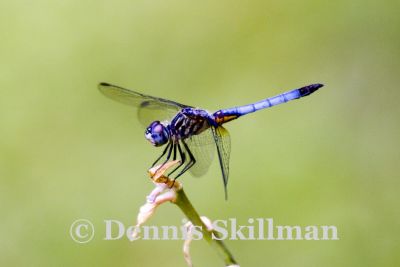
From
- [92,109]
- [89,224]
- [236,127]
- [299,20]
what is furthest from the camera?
[299,20]

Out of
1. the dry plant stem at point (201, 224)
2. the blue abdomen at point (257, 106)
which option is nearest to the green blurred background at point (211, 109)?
the blue abdomen at point (257, 106)

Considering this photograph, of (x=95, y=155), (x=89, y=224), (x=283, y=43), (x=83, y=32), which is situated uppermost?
(x=83, y=32)

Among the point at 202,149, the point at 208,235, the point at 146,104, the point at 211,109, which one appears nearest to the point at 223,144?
the point at 202,149

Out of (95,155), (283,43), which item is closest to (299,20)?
(283,43)

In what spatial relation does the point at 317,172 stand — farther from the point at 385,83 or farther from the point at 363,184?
the point at 385,83

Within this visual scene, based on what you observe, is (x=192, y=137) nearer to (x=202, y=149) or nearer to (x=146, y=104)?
(x=202, y=149)

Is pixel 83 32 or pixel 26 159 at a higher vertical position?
pixel 83 32

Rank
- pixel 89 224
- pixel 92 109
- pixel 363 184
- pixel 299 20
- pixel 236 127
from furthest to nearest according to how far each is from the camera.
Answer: pixel 299 20
pixel 92 109
pixel 236 127
pixel 363 184
pixel 89 224
